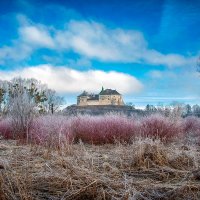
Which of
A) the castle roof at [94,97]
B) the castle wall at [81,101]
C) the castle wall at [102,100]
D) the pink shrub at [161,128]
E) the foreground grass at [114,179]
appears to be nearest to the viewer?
the foreground grass at [114,179]

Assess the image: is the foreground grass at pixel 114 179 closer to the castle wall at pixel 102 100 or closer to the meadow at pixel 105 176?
the meadow at pixel 105 176

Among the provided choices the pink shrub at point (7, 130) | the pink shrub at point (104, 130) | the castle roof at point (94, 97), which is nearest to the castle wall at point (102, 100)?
the castle roof at point (94, 97)

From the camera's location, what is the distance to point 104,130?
32.8ft

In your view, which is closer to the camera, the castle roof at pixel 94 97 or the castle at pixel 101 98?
the castle at pixel 101 98

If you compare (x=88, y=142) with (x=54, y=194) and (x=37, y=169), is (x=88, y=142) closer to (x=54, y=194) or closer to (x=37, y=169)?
(x=37, y=169)

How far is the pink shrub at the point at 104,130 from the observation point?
32.3 feet

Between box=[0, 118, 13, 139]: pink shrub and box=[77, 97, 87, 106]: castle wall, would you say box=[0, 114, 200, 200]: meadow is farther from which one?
box=[77, 97, 87, 106]: castle wall

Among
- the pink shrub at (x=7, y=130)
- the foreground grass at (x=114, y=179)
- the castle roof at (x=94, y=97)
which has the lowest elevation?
the foreground grass at (x=114, y=179)

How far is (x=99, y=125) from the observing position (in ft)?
33.4

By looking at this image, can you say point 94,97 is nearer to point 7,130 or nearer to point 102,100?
point 102,100

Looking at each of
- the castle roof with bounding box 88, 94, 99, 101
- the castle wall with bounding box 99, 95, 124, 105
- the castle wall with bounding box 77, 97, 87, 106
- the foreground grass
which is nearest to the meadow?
the foreground grass

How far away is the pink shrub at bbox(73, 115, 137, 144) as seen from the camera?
9859 millimetres

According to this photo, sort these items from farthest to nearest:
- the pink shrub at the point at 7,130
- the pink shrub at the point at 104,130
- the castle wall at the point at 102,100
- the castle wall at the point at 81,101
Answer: the castle wall at the point at 81,101 < the castle wall at the point at 102,100 < the pink shrub at the point at 7,130 < the pink shrub at the point at 104,130

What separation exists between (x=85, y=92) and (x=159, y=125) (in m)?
79.0
